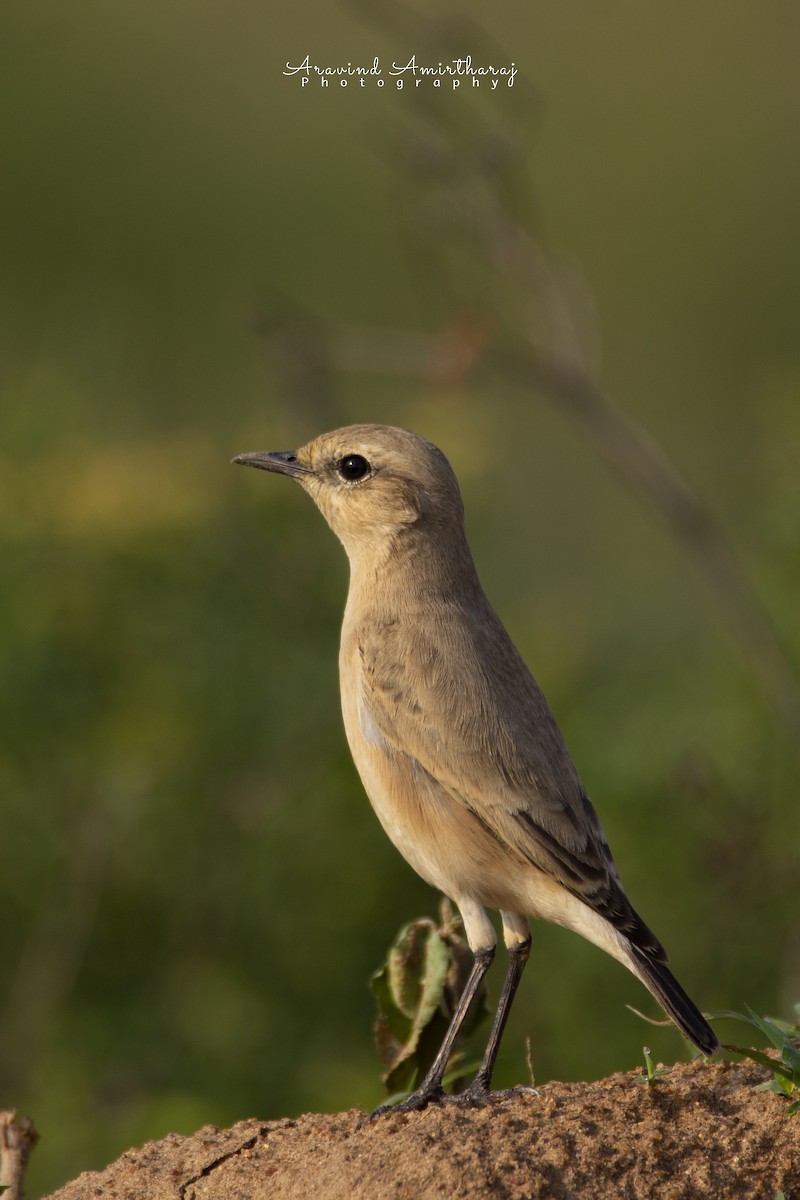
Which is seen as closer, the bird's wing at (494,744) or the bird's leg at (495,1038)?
the bird's leg at (495,1038)

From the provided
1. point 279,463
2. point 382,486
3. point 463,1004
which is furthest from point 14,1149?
point 279,463

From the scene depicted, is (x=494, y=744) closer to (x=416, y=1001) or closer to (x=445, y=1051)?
(x=416, y=1001)

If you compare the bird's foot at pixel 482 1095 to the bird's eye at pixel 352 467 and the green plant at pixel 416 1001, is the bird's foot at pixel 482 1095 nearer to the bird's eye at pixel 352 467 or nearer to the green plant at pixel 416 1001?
the green plant at pixel 416 1001

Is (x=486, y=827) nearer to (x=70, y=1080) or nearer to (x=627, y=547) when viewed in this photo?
(x=70, y=1080)

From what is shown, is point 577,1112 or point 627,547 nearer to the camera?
point 577,1112

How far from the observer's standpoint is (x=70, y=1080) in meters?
7.77

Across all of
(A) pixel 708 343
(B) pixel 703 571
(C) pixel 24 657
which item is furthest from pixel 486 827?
(A) pixel 708 343

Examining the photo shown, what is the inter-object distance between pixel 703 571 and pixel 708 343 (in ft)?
46.3

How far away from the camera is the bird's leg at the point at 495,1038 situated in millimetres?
4402

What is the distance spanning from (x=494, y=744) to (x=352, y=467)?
1.30 m

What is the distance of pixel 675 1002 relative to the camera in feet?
14.4

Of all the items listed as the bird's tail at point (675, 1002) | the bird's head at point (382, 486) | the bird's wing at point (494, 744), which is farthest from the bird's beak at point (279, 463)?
the bird's tail at point (675, 1002)

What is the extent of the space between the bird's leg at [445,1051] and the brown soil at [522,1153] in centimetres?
35

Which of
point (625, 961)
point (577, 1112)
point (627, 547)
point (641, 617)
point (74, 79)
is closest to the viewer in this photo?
point (577, 1112)
